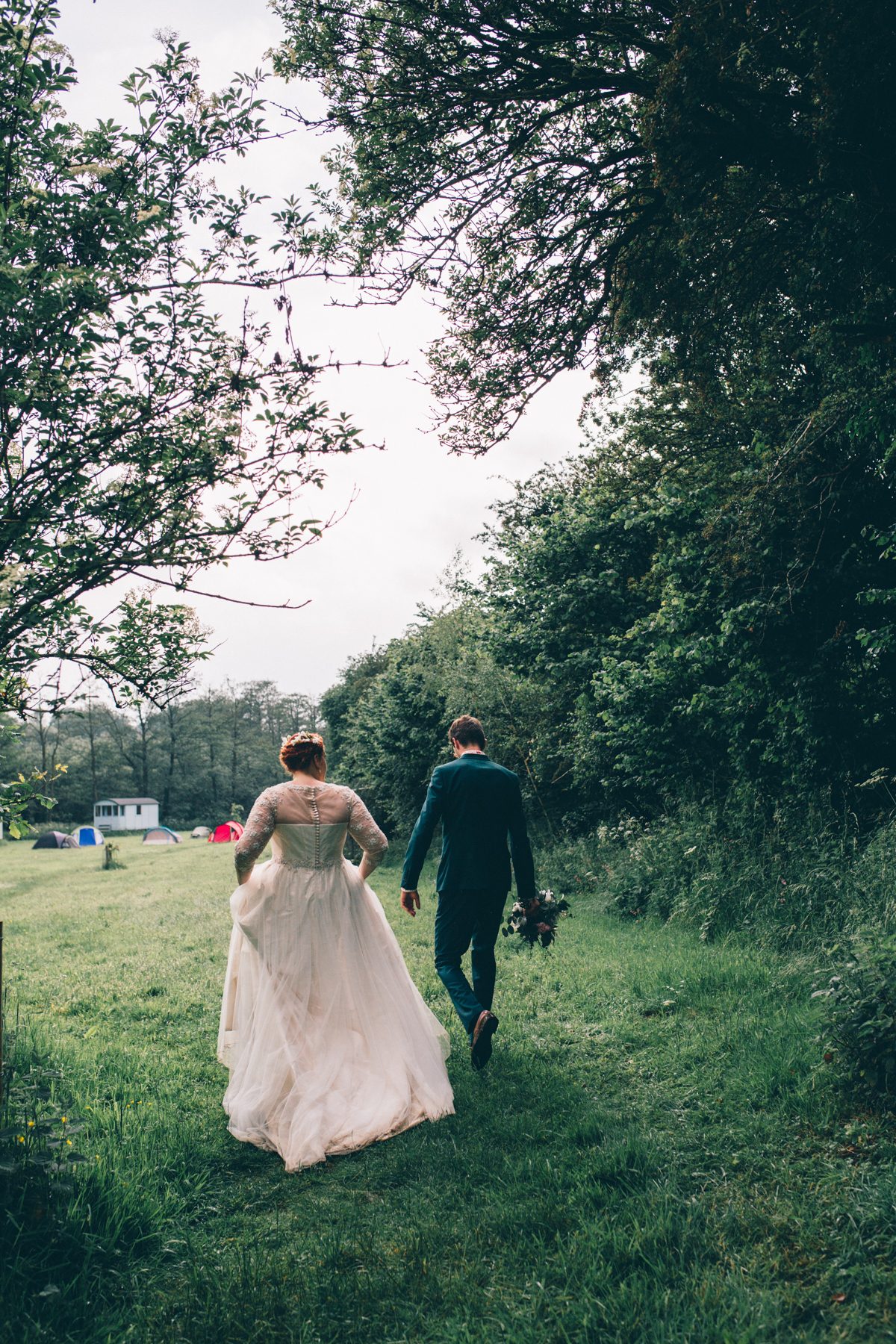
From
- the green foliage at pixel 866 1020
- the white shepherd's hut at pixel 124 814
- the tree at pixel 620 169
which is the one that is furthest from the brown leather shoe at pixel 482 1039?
the white shepherd's hut at pixel 124 814

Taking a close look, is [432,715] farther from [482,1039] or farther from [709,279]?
[482,1039]

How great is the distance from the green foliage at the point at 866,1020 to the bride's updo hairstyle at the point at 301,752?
312 cm

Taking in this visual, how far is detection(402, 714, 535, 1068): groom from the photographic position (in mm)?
4898

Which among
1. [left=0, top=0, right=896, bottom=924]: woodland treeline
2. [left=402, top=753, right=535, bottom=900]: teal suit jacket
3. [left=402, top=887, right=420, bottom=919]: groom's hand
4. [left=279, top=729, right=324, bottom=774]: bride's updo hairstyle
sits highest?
[left=0, top=0, right=896, bottom=924]: woodland treeline

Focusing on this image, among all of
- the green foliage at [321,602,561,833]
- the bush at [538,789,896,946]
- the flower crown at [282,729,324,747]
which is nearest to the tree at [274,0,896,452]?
the flower crown at [282,729,324,747]

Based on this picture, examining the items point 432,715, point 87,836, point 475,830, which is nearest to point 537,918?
point 475,830

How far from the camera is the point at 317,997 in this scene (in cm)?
446

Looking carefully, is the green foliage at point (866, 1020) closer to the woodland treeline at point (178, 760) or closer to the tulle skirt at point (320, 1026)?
the tulle skirt at point (320, 1026)

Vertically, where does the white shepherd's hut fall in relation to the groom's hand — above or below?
below

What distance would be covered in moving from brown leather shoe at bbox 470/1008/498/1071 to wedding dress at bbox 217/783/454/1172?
199 millimetres

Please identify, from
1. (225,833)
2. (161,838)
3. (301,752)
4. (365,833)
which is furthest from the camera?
(161,838)

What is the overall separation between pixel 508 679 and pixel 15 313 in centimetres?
1321

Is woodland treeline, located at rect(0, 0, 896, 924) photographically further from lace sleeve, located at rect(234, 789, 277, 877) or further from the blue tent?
the blue tent

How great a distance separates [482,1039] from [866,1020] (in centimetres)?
207
